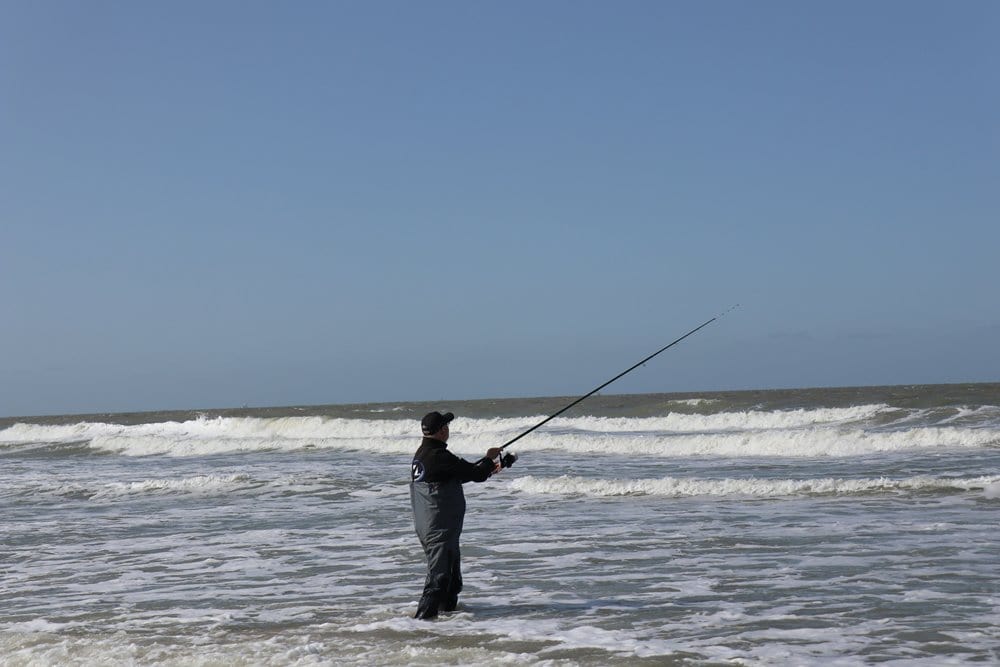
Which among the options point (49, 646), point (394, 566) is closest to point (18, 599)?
point (49, 646)

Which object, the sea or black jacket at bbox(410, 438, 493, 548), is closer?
the sea

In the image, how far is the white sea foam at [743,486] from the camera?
43.8 ft

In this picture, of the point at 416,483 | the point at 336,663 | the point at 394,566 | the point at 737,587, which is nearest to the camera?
the point at 336,663

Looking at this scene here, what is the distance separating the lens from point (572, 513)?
12500mm

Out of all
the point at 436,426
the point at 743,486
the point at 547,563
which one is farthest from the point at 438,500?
the point at 743,486

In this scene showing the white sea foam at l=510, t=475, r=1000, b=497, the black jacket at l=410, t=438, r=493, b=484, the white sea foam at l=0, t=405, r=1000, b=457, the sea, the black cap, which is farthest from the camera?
the white sea foam at l=0, t=405, r=1000, b=457

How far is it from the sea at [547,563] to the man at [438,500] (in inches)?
11.0

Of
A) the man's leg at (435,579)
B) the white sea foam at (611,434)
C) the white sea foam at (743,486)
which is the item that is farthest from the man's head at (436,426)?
the white sea foam at (611,434)

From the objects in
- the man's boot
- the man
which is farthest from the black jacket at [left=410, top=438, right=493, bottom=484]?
the man's boot

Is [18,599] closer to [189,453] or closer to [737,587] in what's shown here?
[737,587]

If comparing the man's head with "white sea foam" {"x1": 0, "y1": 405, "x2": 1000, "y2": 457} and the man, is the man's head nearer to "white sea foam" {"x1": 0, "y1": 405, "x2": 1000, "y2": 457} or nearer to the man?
the man

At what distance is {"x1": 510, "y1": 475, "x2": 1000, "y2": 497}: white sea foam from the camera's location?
13.4 m

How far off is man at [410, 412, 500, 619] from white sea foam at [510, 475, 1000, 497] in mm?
7654

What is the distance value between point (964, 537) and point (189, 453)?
76.4 feet
